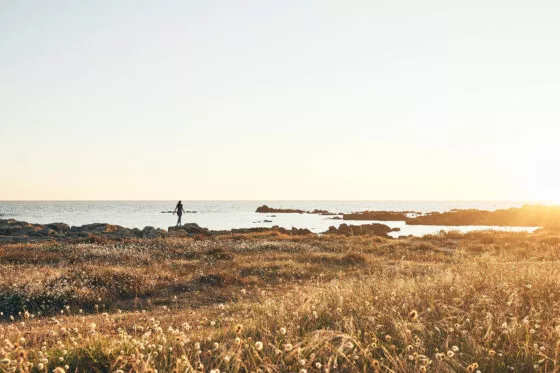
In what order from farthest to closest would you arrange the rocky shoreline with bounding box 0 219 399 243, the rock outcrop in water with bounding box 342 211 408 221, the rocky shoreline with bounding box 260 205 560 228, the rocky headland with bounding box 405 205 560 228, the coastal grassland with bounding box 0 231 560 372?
the rock outcrop in water with bounding box 342 211 408 221
the rocky headland with bounding box 405 205 560 228
the rocky shoreline with bounding box 260 205 560 228
the rocky shoreline with bounding box 0 219 399 243
the coastal grassland with bounding box 0 231 560 372

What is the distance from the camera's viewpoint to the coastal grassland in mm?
5117

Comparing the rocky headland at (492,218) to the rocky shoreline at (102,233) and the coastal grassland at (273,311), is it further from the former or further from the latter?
the coastal grassland at (273,311)

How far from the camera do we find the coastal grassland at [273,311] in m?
5.12

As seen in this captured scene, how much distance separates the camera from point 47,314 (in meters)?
11.5

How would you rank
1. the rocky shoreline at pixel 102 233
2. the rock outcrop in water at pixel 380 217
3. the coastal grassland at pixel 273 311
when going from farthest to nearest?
the rock outcrop in water at pixel 380 217 → the rocky shoreline at pixel 102 233 → the coastal grassland at pixel 273 311

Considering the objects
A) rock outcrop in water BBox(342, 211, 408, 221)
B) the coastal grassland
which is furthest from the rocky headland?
the coastal grassland

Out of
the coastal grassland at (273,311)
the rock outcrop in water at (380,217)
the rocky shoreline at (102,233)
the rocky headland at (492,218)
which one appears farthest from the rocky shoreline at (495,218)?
the coastal grassland at (273,311)

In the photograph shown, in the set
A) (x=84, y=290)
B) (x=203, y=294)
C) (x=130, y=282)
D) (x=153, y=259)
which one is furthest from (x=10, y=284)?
(x=153, y=259)

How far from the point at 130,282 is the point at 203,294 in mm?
2488

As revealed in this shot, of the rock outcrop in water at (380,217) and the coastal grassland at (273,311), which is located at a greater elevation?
the coastal grassland at (273,311)

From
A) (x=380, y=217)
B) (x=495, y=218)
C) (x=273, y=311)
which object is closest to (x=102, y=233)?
(x=273, y=311)

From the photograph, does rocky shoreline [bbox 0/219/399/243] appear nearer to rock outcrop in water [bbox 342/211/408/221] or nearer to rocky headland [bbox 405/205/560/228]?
rocky headland [bbox 405/205/560/228]

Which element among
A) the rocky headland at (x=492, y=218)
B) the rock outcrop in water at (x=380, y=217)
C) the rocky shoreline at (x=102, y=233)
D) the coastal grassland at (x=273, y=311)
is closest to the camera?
the coastal grassland at (x=273, y=311)

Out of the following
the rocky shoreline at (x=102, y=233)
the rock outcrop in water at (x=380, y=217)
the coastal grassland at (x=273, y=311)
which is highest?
the coastal grassland at (x=273, y=311)
